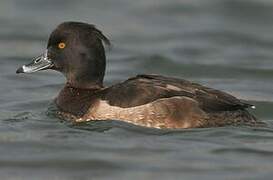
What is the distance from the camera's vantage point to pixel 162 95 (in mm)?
10914

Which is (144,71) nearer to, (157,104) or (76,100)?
(76,100)

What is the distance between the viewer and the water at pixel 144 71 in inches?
393

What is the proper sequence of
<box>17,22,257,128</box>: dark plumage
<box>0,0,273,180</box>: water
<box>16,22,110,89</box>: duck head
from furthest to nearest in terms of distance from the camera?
1. <box>16,22,110,89</box>: duck head
2. <box>17,22,257,128</box>: dark plumage
3. <box>0,0,273,180</box>: water

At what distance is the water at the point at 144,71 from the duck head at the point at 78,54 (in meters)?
0.53

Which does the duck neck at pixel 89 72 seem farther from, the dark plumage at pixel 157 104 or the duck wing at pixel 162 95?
the duck wing at pixel 162 95

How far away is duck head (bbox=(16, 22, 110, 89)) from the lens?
38.1 feet

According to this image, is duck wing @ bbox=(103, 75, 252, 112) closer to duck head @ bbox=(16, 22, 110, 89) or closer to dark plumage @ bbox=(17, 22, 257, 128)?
dark plumage @ bbox=(17, 22, 257, 128)

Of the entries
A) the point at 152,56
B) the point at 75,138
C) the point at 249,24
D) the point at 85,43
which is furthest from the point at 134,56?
the point at 75,138

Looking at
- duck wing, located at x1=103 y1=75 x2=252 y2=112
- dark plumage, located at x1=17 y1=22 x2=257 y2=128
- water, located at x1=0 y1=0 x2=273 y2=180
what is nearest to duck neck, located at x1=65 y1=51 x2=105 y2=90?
dark plumage, located at x1=17 y1=22 x2=257 y2=128

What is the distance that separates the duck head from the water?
525 millimetres

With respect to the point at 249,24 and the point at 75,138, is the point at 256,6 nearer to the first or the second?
the point at 249,24

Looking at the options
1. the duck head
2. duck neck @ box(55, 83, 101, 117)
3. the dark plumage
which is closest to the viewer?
the dark plumage

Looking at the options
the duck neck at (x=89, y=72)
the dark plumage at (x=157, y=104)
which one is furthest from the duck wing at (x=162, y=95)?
the duck neck at (x=89, y=72)

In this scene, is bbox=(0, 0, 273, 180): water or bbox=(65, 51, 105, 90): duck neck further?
bbox=(65, 51, 105, 90): duck neck
